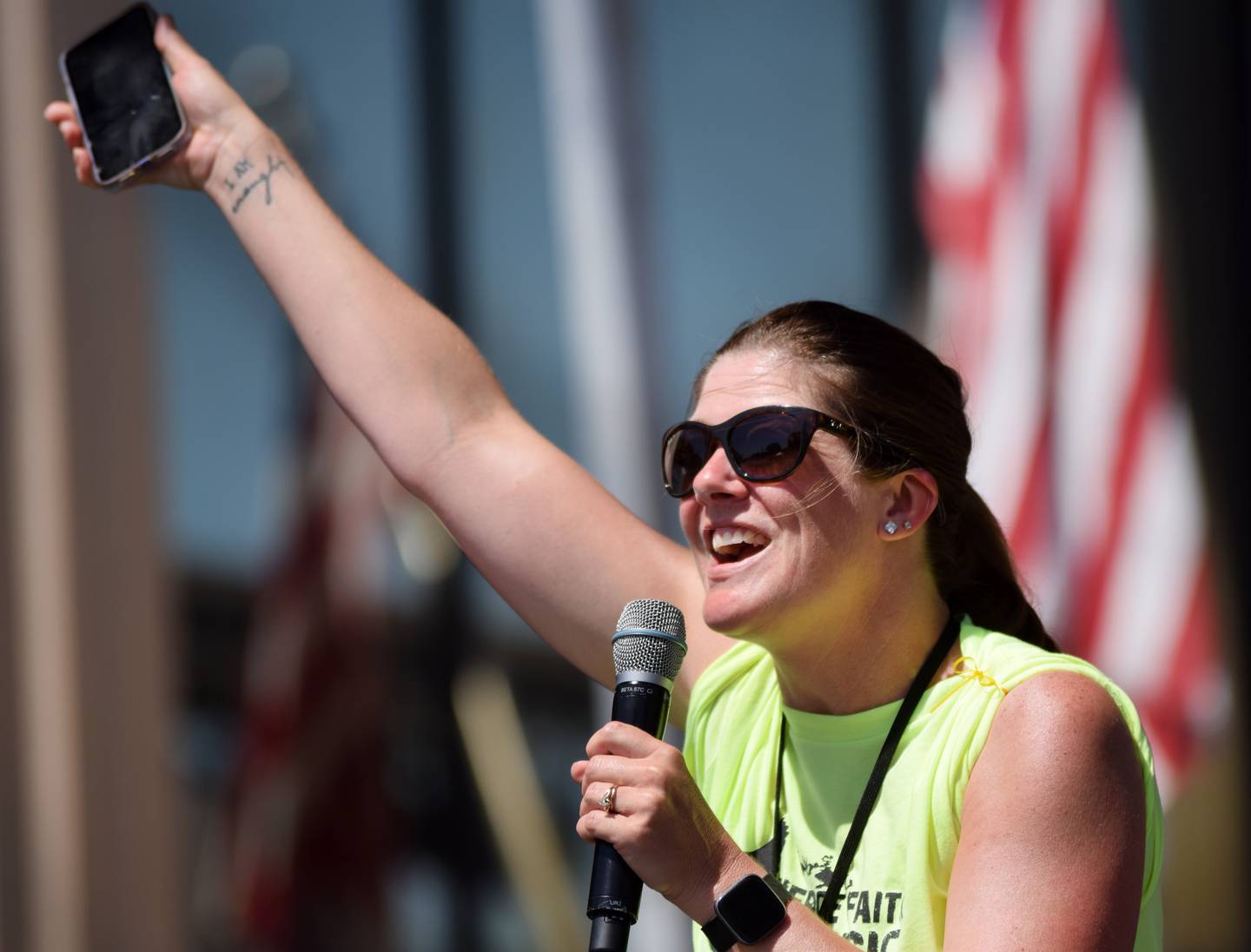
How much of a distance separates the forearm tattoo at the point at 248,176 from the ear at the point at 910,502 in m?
0.91

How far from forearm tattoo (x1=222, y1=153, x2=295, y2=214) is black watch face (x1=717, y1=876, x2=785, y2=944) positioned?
44.1 inches

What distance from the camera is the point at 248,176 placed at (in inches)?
80.0

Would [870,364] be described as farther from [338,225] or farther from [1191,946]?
[1191,946]

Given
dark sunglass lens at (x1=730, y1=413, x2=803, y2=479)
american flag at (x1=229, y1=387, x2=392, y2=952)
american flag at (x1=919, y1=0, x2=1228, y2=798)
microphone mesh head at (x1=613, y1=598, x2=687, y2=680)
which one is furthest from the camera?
american flag at (x1=229, y1=387, x2=392, y2=952)

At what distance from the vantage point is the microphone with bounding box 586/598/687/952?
4.56 ft

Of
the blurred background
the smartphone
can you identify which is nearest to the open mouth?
the smartphone

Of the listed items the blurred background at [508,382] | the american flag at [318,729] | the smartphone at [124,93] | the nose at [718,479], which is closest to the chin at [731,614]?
the nose at [718,479]

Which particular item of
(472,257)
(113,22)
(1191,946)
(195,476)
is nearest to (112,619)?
(195,476)

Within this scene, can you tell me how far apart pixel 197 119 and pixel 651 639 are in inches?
40.1

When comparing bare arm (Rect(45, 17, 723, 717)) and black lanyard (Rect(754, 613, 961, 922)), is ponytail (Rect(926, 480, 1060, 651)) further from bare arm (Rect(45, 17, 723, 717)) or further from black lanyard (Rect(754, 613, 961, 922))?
bare arm (Rect(45, 17, 723, 717))

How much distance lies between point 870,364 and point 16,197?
3708 mm

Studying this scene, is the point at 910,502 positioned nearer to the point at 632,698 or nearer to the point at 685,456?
the point at 685,456

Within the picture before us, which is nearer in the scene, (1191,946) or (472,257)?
(1191,946)

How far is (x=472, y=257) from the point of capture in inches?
228
